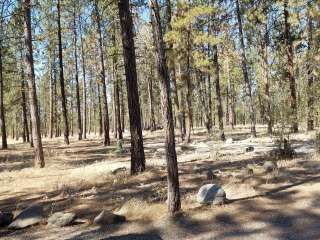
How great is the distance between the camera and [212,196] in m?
9.27

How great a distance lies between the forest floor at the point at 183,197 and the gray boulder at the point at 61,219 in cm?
20

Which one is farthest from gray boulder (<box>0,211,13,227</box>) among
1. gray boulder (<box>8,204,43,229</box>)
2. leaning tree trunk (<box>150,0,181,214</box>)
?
leaning tree trunk (<box>150,0,181,214</box>)

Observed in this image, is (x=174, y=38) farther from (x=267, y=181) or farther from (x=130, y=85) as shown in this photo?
(x=267, y=181)

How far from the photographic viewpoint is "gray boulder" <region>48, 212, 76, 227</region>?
9.08 meters

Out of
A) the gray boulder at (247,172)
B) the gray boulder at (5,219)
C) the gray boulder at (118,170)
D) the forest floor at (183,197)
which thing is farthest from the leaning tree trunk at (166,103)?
the gray boulder at (118,170)

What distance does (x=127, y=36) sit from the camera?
13.6 m

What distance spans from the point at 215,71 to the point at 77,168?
37.4ft

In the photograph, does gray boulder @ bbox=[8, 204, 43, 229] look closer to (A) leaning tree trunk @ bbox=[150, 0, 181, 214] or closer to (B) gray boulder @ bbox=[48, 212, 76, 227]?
(B) gray boulder @ bbox=[48, 212, 76, 227]

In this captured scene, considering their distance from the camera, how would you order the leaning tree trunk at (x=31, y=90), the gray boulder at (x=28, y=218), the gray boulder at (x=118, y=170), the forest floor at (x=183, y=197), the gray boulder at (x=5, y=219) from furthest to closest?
the leaning tree trunk at (x=31, y=90) < the gray boulder at (x=118, y=170) < the gray boulder at (x=5, y=219) < the gray boulder at (x=28, y=218) < the forest floor at (x=183, y=197)

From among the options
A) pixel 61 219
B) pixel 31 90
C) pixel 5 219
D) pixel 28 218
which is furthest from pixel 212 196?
pixel 31 90

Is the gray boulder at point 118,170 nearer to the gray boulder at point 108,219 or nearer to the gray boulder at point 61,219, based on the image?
the gray boulder at point 61,219

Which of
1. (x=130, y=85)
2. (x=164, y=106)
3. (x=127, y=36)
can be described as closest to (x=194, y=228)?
(x=164, y=106)

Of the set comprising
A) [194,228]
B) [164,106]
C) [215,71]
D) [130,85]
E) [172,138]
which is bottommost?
[194,228]

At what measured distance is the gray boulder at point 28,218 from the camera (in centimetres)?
930
